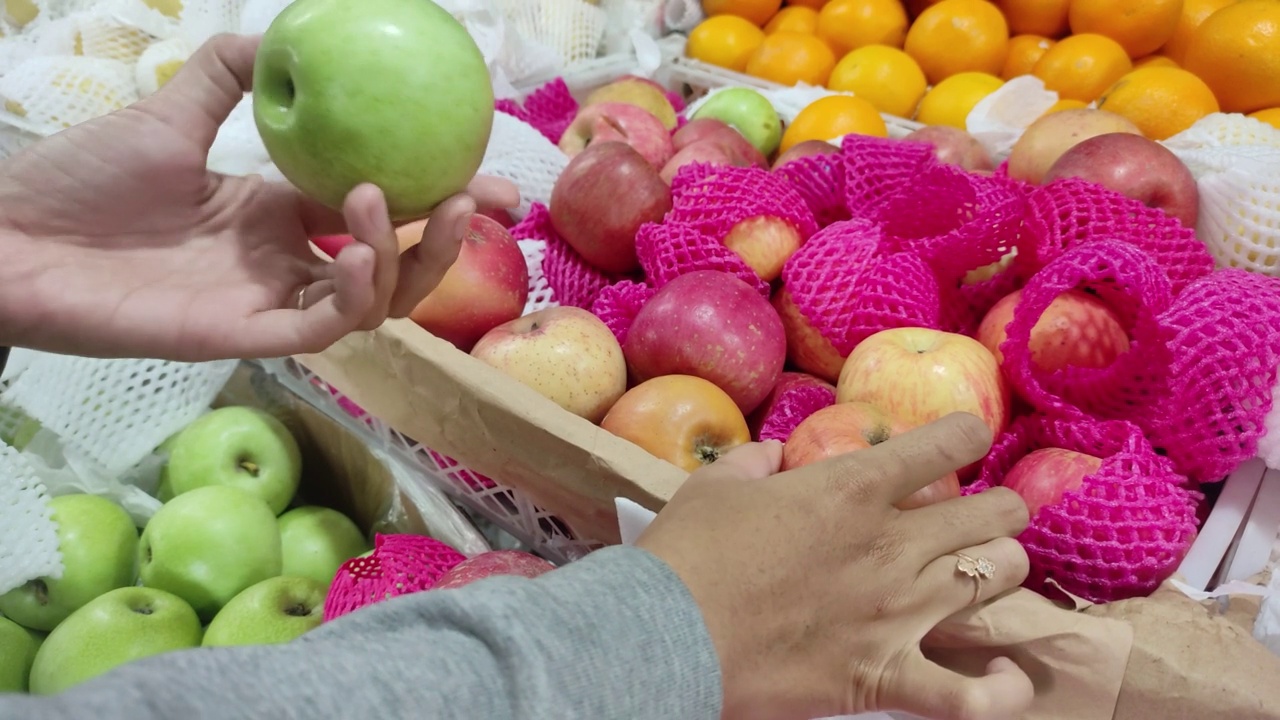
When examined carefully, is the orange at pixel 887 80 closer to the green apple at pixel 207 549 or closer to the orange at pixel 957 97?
the orange at pixel 957 97

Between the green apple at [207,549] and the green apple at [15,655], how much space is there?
0.16m

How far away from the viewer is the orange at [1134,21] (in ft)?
5.62

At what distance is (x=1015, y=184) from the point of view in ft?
4.01

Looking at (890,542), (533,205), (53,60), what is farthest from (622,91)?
(890,542)

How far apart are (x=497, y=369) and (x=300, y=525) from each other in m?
0.45

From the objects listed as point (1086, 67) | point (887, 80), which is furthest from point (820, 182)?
point (1086, 67)

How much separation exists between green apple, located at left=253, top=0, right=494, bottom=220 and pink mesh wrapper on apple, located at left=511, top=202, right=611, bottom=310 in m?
0.62

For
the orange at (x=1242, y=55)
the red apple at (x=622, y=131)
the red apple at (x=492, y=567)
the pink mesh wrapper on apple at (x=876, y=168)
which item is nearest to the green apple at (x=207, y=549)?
→ the red apple at (x=492, y=567)

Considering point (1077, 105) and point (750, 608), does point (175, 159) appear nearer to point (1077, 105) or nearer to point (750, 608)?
point (750, 608)

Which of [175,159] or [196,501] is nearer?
[175,159]

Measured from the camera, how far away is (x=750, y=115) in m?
1.81

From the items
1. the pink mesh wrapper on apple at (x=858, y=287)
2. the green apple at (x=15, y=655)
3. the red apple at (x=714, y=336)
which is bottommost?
the green apple at (x=15, y=655)

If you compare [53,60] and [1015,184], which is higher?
[1015,184]

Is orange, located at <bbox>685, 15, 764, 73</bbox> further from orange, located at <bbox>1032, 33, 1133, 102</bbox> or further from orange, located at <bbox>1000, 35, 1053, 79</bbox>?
orange, located at <bbox>1032, 33, 1133, 102</bbox>
